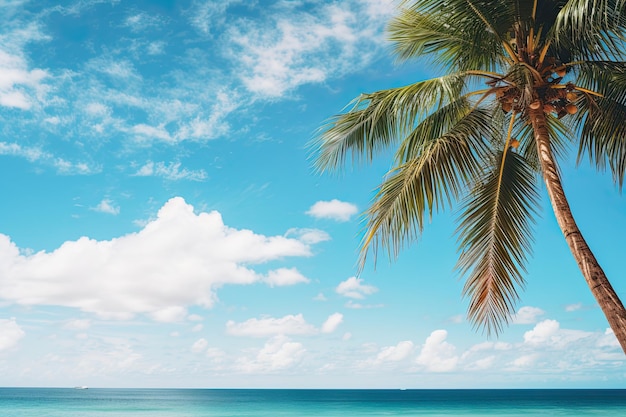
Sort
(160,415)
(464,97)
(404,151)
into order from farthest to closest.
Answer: (160,415) → (404,151) → (464,97)

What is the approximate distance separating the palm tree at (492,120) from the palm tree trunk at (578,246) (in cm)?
2

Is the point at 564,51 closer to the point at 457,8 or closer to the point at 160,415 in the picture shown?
the point at 457,8

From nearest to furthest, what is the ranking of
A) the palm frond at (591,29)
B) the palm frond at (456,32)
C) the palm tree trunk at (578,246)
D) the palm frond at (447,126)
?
the palm tree trunk at (578,246) < the palm frond at (591,29) < the palm frond at (456,32) < the palm frond at (447,126)

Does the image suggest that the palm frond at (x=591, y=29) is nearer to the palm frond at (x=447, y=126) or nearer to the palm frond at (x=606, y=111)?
the palm frond at (x=606, y=111)

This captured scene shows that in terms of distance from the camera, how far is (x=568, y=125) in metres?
7.25

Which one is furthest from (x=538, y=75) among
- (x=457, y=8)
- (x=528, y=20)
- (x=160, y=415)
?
(x=160, y=415)

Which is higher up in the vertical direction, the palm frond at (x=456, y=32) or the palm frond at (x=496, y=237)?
the palm frond at (x=456, y=32)

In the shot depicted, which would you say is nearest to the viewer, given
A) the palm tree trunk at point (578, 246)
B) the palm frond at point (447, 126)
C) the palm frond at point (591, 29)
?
the palm tree trunk at point (578, 246)

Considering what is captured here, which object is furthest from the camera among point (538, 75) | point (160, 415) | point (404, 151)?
point (160, 415)

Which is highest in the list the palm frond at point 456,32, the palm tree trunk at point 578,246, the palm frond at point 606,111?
the palm frond at point 456,32

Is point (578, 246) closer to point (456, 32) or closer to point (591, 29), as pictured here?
point (591, 29)

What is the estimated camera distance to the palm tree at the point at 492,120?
18.3 ft

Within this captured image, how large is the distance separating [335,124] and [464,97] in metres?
1.46

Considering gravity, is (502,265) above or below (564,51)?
below
